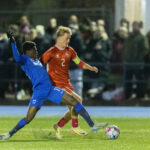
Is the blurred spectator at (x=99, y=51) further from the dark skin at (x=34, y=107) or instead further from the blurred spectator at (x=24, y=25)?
the dark skin at (x=34, y=107)

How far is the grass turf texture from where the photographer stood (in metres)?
11.2

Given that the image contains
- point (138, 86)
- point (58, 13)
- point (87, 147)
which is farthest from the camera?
point (58, 13)

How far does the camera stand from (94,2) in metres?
31.4

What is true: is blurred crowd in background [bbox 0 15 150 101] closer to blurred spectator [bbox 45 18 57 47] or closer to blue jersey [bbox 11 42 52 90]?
blurred spectator [bbox 45 18 57 47]

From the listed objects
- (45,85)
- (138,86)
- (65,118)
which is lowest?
(138,86)

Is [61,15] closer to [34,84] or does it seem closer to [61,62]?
[61,62]

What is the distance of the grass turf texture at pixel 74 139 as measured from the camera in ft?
36.7

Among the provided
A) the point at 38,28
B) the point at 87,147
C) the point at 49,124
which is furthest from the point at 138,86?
the point at 87,147

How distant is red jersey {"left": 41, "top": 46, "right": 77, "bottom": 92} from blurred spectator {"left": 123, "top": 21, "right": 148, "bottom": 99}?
26.8 ft

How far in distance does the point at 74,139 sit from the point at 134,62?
9.33 meters

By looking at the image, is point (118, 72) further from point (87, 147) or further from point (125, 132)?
point (87, 147)

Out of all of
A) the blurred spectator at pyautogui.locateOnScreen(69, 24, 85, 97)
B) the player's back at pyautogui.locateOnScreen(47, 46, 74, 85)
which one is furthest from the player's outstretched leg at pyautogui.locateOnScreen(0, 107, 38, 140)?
the blurred spectator at pyautogui.locateOnScreen(69, 24, 85, 97)

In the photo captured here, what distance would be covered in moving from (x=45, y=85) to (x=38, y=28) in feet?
31.6

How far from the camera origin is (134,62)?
21656mm
